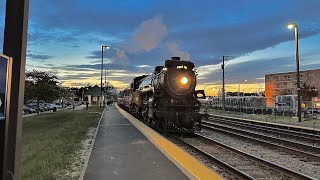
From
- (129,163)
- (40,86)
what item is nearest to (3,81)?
(129,163)

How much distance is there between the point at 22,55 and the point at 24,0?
0.63 metres

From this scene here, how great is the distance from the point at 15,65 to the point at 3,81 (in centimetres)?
53

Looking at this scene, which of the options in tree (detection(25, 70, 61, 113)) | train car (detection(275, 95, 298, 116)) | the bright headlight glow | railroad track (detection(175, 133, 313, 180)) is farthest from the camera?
tree (detection(25, 70, 61, 113))

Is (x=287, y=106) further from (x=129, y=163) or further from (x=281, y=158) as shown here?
(x=129, y=163)

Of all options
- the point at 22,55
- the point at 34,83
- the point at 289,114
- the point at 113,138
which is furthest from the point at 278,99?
the point at 22,55

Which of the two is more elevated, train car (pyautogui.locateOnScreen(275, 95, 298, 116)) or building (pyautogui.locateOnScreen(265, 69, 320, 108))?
building (pyautogui.locateOnScreen(265, 69, 320, 108))

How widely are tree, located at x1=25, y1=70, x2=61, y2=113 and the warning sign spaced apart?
41352 millimetres

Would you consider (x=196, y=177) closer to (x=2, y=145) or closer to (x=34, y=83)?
(x=2, y=145)

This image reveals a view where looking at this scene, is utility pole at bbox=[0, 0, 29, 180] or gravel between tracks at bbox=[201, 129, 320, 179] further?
gravel between tracks at bbox=[201, 129, 320, 179]

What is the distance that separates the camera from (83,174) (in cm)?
782

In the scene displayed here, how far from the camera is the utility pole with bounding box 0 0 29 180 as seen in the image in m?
3.74

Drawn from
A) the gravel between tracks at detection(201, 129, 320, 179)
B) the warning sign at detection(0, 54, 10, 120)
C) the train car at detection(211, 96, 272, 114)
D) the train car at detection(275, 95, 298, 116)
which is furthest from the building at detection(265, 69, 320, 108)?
the warning sign at detection(0, 54, 10, 120)

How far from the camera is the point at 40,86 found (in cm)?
4278

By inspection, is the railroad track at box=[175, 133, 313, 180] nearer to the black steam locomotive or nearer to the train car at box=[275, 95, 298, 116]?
the black steam locomotive
